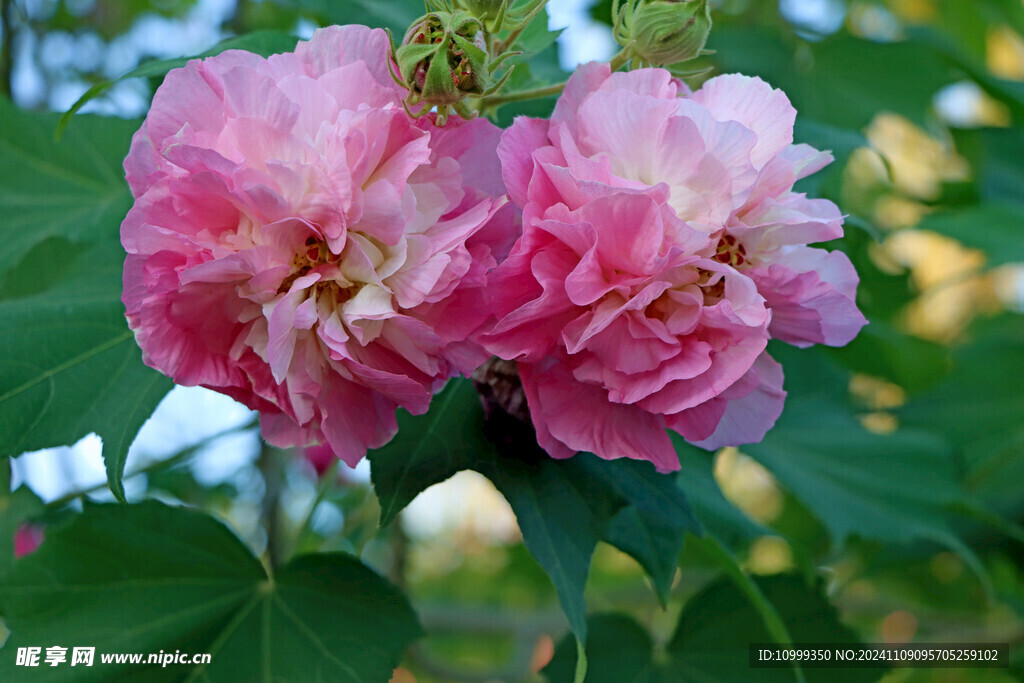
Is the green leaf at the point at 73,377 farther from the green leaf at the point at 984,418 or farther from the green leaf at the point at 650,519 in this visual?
the green leaf at the point at 984,418

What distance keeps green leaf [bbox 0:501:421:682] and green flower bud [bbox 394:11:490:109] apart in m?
0.35

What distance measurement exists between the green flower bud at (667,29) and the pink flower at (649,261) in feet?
0.09

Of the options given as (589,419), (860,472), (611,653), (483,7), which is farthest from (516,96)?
(860,472)

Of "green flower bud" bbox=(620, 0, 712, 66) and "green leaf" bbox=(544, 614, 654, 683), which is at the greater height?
"green flower bud" bbox=(620, 0, 712, 66)

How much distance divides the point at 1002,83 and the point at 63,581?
1.23 meters

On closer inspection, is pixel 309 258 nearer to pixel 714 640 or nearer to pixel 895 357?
pixel 714 640

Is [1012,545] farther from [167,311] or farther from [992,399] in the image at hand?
[167,311]

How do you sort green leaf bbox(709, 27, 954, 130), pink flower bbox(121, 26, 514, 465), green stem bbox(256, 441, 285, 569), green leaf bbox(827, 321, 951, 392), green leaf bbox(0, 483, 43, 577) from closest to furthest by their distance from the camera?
pink flower bbox(121, 26, 514, 465)
green leaf bbox(0, 483, 43, 577)
green stem bbox(256, 441, 285, 569)
green leaf bbox(827, 321, 951, 392)
green leaf bbox(709, 27, 954, 130)

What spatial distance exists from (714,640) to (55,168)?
70 cm

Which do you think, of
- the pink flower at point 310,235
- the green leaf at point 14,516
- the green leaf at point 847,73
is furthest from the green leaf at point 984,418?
the green leaf at point 14,516

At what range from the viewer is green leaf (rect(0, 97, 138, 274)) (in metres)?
0.73

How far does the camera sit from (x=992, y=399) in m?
1.14

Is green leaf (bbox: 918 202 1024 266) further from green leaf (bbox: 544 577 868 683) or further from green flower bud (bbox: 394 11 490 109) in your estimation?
green flower bud (bbox: 394 11 490 109)

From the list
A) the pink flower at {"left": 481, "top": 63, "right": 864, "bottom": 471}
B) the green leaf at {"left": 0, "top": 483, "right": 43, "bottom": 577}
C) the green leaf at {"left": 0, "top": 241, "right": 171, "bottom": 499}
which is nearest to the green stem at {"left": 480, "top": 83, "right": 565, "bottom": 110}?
the pink flower at {"left": 481, "top": 63, "right": 864, "bottom": 471}
